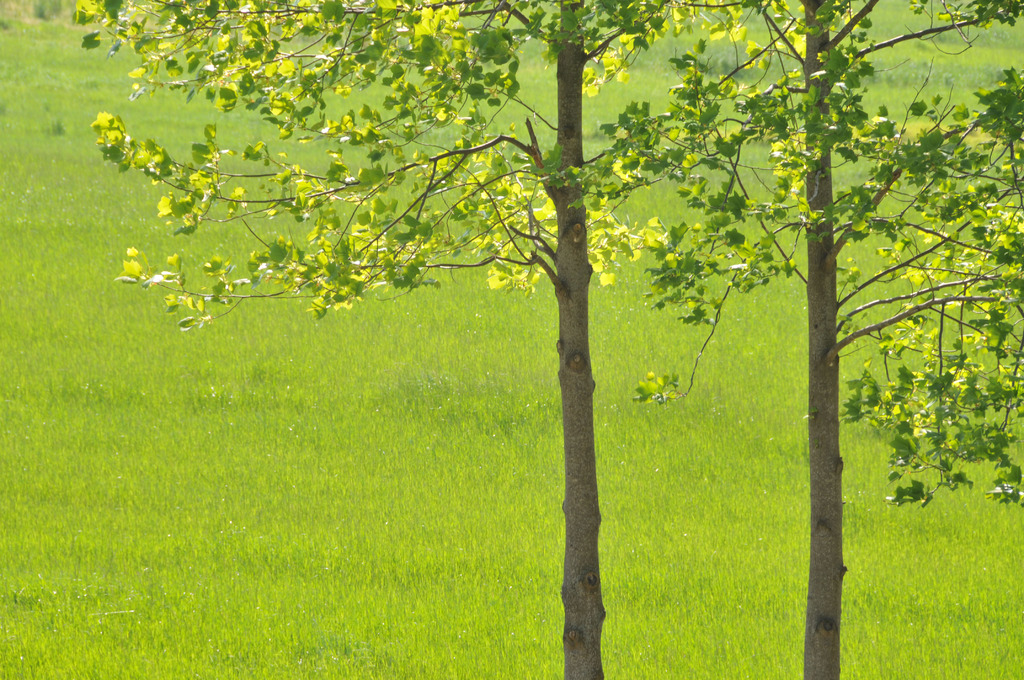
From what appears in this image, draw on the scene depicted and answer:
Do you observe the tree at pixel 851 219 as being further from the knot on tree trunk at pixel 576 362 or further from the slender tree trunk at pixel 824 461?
the knot on tree trunk at pixel 576 362

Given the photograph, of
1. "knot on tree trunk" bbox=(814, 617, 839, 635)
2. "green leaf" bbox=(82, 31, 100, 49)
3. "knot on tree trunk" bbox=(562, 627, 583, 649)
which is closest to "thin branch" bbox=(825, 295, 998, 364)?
"knot on tree trunk" bbox=(814, 617, 839, 635)

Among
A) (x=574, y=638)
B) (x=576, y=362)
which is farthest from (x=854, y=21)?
(x=574, y=638)

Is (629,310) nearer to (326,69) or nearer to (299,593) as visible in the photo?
(299,593)

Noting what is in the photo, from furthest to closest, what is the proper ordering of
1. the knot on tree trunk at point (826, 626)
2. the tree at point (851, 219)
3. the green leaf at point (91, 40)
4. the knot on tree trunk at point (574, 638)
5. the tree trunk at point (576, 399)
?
the knot on tree trunk at point (826, 626) < the knot on tree trunk at point (574, 638) < the tree trunk at point (576, 399) < the green leaf at point (91, 40) < the tree at point (851, 219)

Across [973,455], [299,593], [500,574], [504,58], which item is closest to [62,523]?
[299,593]

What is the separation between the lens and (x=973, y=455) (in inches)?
163

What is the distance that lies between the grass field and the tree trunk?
239cm

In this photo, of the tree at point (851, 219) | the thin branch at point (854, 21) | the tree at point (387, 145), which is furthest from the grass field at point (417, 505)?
the thin branch at point (854, 21)

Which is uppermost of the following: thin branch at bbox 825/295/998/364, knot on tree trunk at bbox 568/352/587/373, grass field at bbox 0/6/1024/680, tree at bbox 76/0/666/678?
tree at bbox 76/0/666/678

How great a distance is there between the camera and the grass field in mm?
7852

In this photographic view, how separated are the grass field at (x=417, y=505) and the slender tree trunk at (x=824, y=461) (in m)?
2.28

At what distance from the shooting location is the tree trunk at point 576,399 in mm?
5168

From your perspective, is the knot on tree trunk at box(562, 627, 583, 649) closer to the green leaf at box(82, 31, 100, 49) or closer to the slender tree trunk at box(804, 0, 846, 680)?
the slender tree trunk at box(804, 0, 846, 680)

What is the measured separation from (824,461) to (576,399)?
57.9 inches
